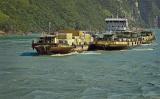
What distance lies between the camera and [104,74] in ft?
230

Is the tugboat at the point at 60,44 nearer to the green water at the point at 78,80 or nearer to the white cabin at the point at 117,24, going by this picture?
the green water at the point at 78,80

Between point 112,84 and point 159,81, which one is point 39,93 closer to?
point 112,84

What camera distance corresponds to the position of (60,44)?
10362cm

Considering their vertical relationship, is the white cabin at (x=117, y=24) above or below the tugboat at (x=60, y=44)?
above

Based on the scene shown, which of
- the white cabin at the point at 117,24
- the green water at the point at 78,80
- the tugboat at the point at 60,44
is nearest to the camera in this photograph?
the green water at the point at 78,80

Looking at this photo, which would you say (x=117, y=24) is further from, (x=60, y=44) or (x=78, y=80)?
(x=78, y=80)

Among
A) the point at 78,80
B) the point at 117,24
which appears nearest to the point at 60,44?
the point at 78,80

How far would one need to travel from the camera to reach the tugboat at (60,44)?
103 m

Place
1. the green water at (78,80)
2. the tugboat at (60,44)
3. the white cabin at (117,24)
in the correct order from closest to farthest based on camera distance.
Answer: the green water at (78,80) < the tugboat at (60,44) < the white cabin at (117,24)

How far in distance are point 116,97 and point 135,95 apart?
2.45m

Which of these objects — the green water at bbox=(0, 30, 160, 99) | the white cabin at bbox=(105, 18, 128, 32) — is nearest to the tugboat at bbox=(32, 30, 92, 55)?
the green water at bbox=(0, 30, 160, 99)

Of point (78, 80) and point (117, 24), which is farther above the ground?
point (117, 24)

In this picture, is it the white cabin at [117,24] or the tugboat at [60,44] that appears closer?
the tugboat at [60,44]

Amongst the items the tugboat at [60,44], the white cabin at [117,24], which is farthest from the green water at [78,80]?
the white cabin at [117,24]
